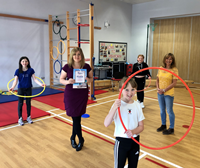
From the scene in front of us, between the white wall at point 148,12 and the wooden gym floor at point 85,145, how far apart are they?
7.14m

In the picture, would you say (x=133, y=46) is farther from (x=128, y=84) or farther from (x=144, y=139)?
(x=128, y=84)

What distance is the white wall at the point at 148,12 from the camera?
389 inches

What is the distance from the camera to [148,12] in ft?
37.6

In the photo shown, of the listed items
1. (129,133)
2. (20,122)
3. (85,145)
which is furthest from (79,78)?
(20,122)

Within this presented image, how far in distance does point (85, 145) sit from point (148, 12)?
10.1 m

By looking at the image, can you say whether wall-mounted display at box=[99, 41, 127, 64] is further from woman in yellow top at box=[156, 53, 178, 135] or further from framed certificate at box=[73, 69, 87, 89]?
framed certificate at box=[73, 69, 87, 89]

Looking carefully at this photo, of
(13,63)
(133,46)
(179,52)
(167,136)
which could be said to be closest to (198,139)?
(167,136)

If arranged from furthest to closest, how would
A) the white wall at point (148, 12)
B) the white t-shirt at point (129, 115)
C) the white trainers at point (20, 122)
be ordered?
the white wall at point (148, 12) < the white trainers at point (20, 122) < the white t-shirt at point (129, 115)

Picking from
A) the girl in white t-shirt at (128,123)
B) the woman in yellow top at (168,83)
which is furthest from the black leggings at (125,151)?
the woman in yellow top at (168,83)

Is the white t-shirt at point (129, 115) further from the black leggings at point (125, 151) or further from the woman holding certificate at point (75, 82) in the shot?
the woman holding certificate at point (75, 82)

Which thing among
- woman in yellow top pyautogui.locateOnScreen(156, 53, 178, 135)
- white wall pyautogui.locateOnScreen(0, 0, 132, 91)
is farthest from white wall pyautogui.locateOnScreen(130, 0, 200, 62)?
woman in yellow top pyautogui.locateOnScreen(156, 53, 178, 135)

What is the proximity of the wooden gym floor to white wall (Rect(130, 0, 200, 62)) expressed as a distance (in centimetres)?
714

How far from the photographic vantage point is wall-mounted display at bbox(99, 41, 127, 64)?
1094 centimetres

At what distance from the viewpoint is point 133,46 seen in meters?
12.5
